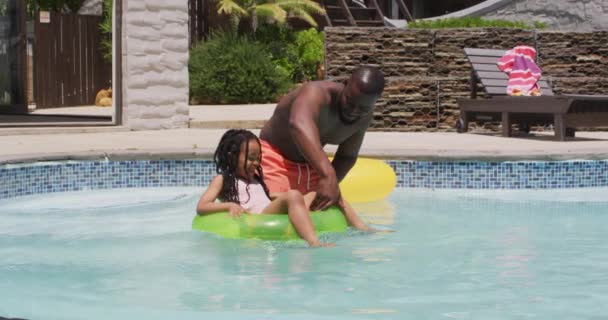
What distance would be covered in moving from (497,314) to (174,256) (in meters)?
2.26

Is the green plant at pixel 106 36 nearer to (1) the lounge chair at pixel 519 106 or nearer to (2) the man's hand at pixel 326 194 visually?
(1) the lounge chair at pixel 519 106

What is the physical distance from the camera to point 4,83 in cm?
1881

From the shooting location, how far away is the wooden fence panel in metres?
21.2

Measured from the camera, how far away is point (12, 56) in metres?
18.8

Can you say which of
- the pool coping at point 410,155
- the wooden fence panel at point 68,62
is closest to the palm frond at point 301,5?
the wooden fence panel at point 68,62

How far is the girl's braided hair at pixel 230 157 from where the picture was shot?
20.4ft

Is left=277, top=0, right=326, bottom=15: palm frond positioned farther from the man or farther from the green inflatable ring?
the green inflatable ring

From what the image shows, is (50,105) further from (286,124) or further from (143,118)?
(286,124)

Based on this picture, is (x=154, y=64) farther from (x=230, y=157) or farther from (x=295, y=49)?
(x=295, y=49)

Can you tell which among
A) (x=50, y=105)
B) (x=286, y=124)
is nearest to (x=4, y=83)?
(x=50, y=105)

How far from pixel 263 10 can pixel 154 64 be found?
1128 centimetres

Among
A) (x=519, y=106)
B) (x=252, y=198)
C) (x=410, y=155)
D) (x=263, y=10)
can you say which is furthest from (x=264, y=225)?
(x=263, y=10)

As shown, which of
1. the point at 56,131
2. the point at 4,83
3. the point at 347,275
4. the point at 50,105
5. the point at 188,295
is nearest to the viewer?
the point at 188,295

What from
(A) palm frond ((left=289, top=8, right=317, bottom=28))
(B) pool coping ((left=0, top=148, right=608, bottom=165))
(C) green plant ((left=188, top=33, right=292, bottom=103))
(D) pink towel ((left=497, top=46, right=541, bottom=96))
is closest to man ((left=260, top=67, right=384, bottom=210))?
(B) pool coping ((left=0, top=148, right=608, bottom=165))
